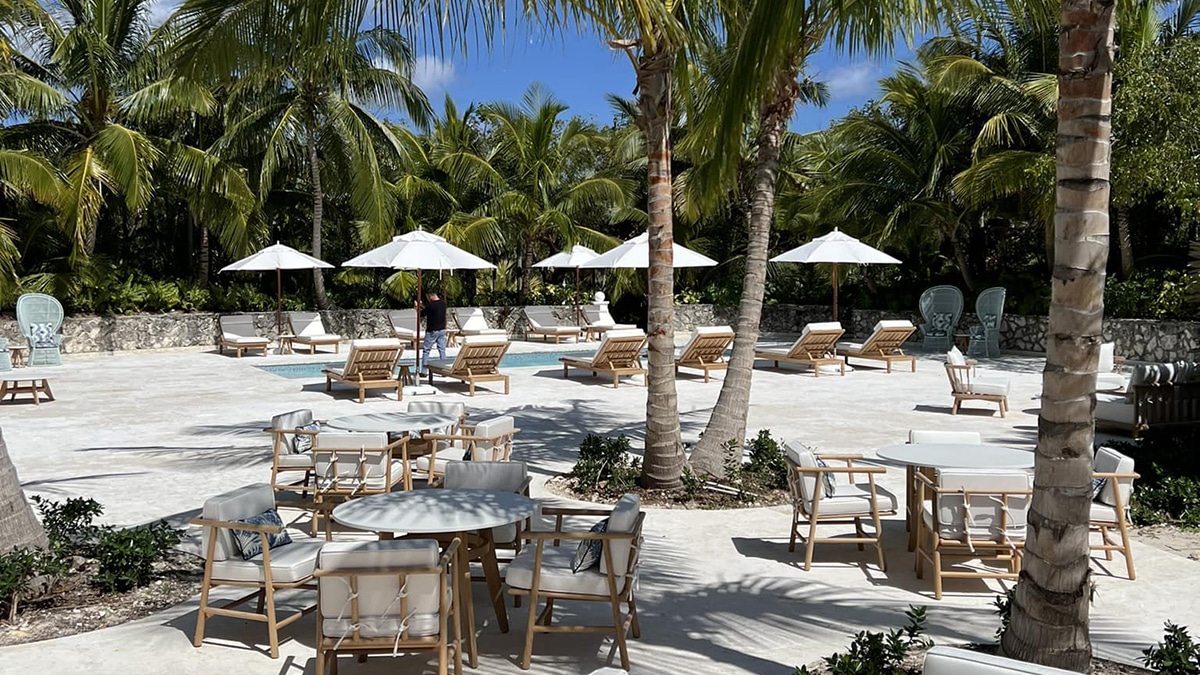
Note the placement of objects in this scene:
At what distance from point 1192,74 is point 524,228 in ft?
54.1

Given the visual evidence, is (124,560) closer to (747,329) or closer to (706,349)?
(747,329)

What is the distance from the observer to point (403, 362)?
715 inches

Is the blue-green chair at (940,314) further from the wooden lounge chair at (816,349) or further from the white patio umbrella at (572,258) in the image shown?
the white patio umbrella at (572,258)

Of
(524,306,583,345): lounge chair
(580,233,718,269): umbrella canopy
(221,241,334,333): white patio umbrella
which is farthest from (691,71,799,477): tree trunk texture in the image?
(524,306,583,345): lounge chair

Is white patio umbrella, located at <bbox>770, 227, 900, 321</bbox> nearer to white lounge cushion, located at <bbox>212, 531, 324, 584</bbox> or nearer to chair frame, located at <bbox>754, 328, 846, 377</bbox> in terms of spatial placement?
chair frame, located at <bbox>754, 328, 846, 377</bbox>

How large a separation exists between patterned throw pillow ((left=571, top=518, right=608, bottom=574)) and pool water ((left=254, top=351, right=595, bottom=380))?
13233mm

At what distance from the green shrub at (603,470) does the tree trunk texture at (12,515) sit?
13.3 ft

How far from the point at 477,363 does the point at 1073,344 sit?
39.9ft

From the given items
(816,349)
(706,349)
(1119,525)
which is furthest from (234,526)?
(816,349)

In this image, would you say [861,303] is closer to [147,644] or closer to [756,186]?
[756,186]

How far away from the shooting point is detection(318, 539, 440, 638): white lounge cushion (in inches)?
167

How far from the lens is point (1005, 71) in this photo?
2200 centimetres

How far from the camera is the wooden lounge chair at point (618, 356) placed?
16.4 meters

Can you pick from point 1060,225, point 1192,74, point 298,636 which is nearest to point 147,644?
point 298,636
